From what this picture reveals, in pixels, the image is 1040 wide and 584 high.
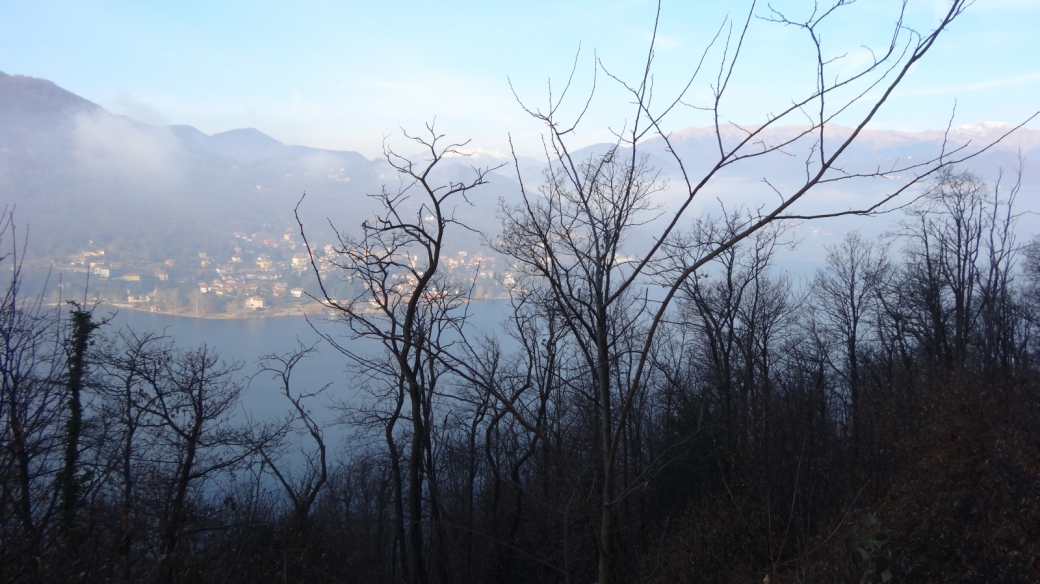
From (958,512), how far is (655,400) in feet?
38.8

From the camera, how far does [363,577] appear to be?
10.3 metres

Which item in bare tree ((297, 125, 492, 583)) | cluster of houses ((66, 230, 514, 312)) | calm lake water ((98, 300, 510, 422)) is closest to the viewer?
bare tree ((297, 125, 492, 583))

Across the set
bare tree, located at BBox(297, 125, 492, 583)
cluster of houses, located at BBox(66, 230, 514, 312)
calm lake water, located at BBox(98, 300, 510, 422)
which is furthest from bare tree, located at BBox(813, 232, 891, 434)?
bare tree, located at BBox(297, 125, 492, 583)

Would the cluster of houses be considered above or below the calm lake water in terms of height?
above

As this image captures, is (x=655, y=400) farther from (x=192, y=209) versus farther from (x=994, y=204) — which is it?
(x=192, y=209)

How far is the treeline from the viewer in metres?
3.12

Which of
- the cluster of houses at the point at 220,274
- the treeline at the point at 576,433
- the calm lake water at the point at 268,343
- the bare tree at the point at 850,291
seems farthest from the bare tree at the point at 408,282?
the bare tree at the point at 850,291

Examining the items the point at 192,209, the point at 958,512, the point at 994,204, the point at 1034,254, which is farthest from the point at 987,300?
the point at 192,209

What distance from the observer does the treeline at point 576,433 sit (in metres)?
3.12

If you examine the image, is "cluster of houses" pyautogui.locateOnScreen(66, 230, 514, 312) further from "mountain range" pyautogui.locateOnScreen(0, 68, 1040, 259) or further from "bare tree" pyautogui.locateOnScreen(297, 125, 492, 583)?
"bare tree" pyautogui.locateOnScreen(297, 125, 492, 583)

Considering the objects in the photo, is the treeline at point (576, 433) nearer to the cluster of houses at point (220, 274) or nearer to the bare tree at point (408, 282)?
the bare tree at point (408, 282)

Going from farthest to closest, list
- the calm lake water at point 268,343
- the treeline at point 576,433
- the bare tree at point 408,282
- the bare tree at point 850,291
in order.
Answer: the bare tree at point 850,291, the calm lake water at point 268,343, the treeline at point 576,433, the bare tree at point 408,282

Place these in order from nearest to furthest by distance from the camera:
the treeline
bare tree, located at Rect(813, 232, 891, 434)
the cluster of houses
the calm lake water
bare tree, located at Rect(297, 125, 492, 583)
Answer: bare tree, located at Rect(297, 125, 492, 583), the treeline, the calm lake water, bare tree, located at Rect(813, 232, 891, 434), the cluster of houses

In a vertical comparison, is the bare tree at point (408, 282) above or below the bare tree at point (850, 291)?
below
